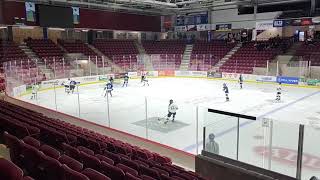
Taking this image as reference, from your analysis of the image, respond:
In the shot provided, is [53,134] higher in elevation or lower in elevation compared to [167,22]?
lower

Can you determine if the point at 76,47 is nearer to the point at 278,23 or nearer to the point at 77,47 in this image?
the point at 77,47

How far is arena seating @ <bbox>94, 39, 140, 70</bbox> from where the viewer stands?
83.0 feet

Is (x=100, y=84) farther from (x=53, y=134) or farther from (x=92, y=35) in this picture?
(x=53, y=134)

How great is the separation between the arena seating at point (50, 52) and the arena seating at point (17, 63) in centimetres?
131

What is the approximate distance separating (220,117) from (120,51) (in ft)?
79.3

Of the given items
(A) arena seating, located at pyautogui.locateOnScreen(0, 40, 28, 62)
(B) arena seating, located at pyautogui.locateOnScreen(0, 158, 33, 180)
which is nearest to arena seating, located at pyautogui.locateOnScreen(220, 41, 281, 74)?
(A) arena seating, located at pyautogui.locateOnScreen(0, 40, 28, 62)

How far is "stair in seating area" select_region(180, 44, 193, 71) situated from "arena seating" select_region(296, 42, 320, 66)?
900 centimetres

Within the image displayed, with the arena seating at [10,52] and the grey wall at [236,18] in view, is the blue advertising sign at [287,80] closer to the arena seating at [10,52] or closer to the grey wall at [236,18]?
the grey wall at [236,18]

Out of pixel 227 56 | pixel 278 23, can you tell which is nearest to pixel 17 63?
pixel 227 56

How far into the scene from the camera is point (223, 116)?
595cm

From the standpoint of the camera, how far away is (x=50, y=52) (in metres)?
24.1

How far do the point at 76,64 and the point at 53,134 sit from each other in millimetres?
17799

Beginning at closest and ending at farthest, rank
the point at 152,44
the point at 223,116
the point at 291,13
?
the point at 223,116 < the point at 291,13 < the point at 152,44

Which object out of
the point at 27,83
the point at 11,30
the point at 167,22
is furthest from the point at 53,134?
the point at 167,22
